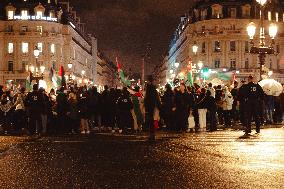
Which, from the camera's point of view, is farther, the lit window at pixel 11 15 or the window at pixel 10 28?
the window at pixel 10 28

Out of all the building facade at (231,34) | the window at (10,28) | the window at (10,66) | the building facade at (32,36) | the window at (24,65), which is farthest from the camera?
the window at (24,65)

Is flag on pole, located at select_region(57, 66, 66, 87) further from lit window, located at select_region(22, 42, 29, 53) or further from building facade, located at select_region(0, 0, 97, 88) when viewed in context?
lit window, located at select_region(22, 42, 29, 53)

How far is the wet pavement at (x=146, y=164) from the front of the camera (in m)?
8.18

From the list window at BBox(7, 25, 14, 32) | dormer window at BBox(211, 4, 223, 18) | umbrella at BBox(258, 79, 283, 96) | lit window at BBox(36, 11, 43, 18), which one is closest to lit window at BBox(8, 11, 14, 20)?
window at BBox(7, 25, 14, 32)

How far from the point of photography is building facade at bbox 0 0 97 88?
89.4 meters

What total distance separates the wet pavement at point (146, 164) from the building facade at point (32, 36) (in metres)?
77.1

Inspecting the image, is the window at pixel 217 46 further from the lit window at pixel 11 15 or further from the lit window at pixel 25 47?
the lit window at pixel 11 15

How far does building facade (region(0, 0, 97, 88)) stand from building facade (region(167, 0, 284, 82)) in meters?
21.0

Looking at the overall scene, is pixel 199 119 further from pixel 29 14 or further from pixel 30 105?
pixel 29 14

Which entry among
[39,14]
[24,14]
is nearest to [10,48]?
[24,14]

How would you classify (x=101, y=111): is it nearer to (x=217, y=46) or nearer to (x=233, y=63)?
(x=217, y=46)

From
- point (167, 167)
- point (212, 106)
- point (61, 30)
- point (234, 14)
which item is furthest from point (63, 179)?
point (61, 30)

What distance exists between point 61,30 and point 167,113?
75.1 metres

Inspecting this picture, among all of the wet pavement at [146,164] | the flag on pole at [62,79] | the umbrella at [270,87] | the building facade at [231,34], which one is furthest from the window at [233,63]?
the wet pavement at [146,164]
